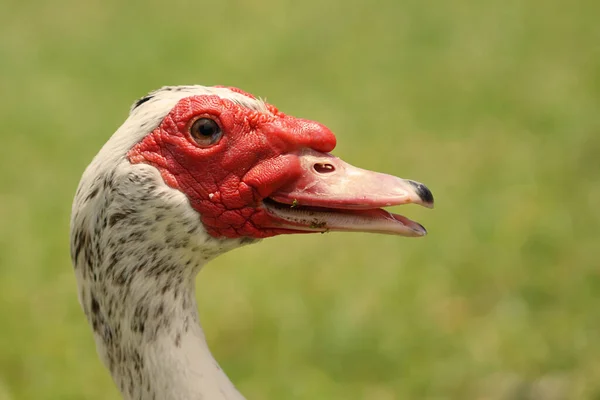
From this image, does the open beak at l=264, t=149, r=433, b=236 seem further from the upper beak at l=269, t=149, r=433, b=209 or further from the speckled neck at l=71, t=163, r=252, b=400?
Answer: the speckled neck at l=71, t=163, r=252, b=400

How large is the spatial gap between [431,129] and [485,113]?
0.52 meters

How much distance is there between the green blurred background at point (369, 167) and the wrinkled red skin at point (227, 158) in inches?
79.6

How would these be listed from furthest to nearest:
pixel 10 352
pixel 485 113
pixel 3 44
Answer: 1. pixel 3 44
2. pixel 485 113
3. pixel 10 352

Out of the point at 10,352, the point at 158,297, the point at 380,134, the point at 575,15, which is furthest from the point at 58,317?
the point at 575,15

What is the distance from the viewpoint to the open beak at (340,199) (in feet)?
6.98

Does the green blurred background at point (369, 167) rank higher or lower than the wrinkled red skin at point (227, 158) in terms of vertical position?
lower

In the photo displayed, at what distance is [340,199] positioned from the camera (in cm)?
213

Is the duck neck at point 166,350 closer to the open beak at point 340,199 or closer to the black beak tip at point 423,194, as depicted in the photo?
the open beak at point 340,199

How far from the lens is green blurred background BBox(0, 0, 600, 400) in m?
4.18

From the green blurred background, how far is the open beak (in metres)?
2.00

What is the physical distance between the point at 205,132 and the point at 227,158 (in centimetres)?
9

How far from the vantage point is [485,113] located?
6645 mm

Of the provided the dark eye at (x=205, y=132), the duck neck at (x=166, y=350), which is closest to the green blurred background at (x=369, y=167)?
the duck neck at (x=166, y=350)

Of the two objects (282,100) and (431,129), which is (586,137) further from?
(282,100)
